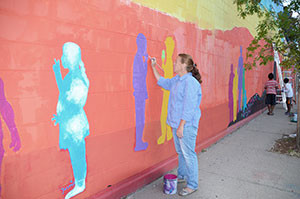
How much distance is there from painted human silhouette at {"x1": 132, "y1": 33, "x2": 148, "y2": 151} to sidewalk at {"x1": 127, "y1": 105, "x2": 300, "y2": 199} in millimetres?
798

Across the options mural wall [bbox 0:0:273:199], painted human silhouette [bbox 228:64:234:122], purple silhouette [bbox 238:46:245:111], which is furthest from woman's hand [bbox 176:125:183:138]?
purple silhouette [bbox 238:46:245:111]

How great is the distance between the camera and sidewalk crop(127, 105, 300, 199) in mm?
3504

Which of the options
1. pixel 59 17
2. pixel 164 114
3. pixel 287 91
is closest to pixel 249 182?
pixel 164 114

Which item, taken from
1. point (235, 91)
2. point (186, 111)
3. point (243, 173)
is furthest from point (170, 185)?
point (235, 91)

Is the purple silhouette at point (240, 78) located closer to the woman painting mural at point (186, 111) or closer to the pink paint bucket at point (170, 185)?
the woman painting mural at point (186, 111)

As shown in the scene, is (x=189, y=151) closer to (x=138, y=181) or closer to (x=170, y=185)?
(x=170, y=185)

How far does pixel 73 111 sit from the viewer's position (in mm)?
2566

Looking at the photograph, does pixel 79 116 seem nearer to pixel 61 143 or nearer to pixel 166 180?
pixel 61 143

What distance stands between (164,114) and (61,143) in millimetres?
1990

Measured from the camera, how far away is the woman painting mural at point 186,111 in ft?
10.7

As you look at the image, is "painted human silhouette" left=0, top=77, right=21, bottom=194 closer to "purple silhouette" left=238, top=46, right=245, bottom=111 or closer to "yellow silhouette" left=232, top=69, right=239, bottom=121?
"yellow silhouette" left=232, top=69, right=239, bottom=121

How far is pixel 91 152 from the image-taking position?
281cm

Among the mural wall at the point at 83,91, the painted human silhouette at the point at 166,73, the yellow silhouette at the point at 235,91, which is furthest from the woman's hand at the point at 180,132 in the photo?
the yellow silhouette at the point at 235,91

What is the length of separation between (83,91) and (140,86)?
3.36 feet
